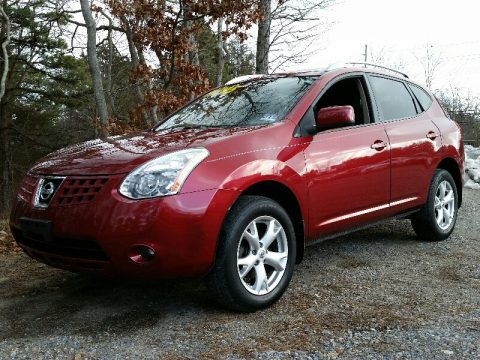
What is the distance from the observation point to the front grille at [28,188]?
11.0ft

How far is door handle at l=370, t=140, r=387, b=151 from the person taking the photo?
168 inches

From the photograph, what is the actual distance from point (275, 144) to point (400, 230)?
3.02 m

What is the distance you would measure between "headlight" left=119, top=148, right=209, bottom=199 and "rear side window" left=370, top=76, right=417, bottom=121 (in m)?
2.29

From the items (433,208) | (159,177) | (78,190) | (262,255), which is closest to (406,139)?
(433,208)

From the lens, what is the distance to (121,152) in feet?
10.7

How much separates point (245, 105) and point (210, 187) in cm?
133

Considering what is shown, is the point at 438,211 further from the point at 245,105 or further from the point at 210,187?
the point at 210,187

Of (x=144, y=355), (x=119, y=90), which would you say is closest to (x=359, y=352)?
(x=144, y=355)

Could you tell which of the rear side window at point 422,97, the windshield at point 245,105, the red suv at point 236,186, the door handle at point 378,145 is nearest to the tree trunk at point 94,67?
the windshield at point 245,105

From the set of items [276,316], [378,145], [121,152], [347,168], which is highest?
[121,152]

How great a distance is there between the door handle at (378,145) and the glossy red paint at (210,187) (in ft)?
0.04

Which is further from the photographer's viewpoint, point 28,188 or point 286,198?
point 286,198

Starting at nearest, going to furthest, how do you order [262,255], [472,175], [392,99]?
[262,255], [392,99], [472,175]

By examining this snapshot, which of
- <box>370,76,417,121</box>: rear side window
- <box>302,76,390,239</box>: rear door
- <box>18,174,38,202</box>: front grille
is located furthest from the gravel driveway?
<box>370,76,417,121</box>: rear side window
